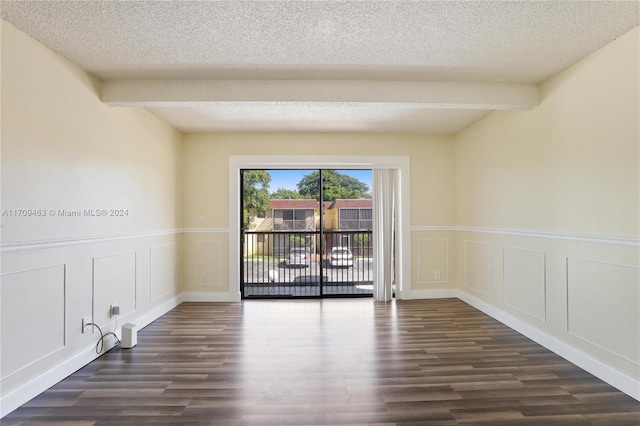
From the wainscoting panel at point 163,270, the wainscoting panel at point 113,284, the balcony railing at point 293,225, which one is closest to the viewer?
the wainscoting panel at point 113,284

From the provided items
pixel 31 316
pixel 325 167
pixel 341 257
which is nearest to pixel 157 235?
pixel 31 316

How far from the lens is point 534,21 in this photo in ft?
6.49

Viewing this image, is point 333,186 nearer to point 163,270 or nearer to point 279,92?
point 279,92

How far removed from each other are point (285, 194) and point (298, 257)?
992 mm

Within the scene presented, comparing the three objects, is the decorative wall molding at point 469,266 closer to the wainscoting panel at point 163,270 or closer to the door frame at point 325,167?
the door frame at point 325,167

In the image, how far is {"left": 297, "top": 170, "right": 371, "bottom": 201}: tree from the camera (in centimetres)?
481

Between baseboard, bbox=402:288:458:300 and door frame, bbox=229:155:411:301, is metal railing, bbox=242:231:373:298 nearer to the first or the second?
door frame, bbox=229:155:411:301

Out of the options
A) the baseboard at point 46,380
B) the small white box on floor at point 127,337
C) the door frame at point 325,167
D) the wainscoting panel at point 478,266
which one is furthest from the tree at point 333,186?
the baseboard at point 46,380

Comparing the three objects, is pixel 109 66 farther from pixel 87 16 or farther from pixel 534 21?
pixel 534 21

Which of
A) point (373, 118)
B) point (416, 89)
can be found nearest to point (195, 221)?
point (373, 118)

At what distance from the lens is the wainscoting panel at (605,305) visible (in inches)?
82.8

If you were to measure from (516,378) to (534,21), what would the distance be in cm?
240

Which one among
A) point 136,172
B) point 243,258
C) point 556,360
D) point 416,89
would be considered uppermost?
point 416,89

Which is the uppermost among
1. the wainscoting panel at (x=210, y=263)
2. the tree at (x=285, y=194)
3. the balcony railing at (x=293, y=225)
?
the tree at (x=285, y=194)
